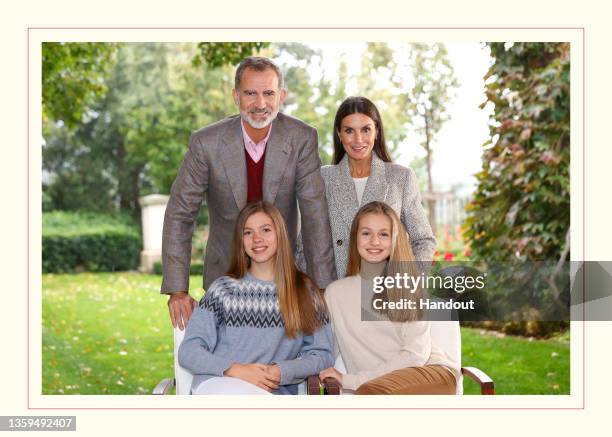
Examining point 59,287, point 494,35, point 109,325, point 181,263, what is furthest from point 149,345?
point 494,35

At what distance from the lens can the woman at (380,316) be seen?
342 cm

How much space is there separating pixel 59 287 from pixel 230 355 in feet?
33.1

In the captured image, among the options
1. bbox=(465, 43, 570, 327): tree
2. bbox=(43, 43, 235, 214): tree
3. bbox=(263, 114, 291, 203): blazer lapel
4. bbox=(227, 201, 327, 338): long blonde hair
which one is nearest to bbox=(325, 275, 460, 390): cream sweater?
bbox=(227, 201, 327, 338): long blonde hair

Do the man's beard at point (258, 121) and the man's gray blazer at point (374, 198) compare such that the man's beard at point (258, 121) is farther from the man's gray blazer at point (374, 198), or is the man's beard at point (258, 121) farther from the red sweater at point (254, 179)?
the man's gray blazer at point (374, 198)

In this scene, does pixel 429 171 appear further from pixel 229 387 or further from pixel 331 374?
pixel 229 387

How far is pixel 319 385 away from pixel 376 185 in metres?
0.97

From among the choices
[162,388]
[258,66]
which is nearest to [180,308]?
[162,388]

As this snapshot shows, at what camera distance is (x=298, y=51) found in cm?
1477

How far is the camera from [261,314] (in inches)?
133

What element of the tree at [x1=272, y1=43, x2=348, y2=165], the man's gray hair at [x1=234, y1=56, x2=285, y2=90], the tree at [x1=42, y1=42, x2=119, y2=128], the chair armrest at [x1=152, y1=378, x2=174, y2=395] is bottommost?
the chair armrest at [x1=152, y1=378, x2=174, y2=395]

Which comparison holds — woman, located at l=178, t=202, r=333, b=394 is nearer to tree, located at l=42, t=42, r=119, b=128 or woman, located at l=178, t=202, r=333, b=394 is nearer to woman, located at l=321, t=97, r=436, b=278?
woman, located at l=321, t=97, r=436, b=278

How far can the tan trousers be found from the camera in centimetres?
335

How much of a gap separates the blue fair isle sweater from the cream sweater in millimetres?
89

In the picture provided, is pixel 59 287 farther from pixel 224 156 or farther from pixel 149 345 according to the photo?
pixel 224 156
